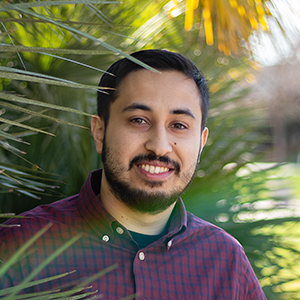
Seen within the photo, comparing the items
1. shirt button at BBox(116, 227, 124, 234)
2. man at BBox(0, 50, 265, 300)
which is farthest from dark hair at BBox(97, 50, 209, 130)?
shirt button at BBox(116, 227, 124, 234)

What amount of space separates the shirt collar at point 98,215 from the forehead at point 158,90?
32cm

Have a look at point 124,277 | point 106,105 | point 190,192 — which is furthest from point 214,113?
point 124,277

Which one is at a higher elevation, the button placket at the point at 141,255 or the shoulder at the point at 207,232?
the shoulder at the point at 207,232

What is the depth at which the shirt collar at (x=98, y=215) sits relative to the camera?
1082 mm

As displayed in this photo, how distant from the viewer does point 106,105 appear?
1255 mm

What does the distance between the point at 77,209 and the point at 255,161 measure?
3.04 feet

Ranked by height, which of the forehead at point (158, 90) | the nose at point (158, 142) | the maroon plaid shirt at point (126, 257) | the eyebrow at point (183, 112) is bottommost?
the maroon plaid shirt at point (126, 257)

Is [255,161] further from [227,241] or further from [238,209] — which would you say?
[227,241]

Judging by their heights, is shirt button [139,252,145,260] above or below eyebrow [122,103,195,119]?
below

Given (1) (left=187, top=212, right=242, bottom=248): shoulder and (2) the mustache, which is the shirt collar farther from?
(2) the mustache

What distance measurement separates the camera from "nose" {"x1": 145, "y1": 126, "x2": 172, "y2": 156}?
1.07 metres

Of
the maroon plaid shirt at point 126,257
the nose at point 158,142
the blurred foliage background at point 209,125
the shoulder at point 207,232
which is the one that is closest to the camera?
the maroon plaid shirt at point 126,257

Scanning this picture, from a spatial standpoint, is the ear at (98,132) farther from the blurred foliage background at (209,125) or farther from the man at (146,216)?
the blurred foliage background at (209,125)

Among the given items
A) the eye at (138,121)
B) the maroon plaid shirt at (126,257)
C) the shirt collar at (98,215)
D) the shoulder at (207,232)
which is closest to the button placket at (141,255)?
the maroon plaid shirt at (126,257)
